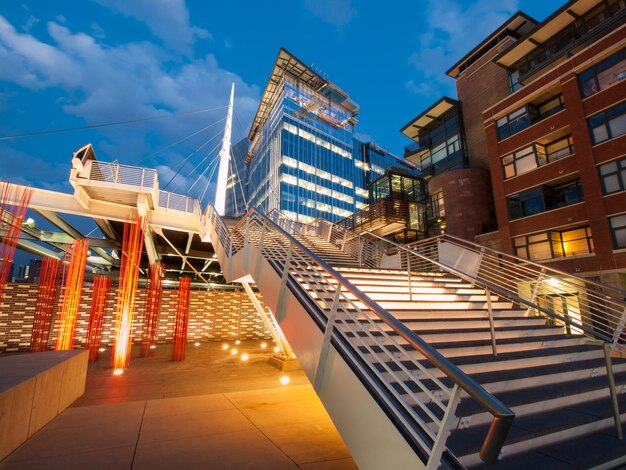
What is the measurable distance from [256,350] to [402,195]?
74.3 ft

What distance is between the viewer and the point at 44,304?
12234 millimetres

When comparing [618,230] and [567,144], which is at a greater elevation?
[567,144]

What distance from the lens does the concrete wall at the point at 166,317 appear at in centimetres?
1349

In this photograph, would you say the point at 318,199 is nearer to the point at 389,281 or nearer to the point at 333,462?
the point at 389,281

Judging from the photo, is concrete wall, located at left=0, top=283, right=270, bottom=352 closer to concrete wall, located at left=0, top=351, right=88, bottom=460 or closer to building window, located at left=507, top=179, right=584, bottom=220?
concrete wall, located at left=0, top=351, right=88, bottom=460

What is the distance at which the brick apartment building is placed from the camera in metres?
17.1

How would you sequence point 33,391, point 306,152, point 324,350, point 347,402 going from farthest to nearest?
point 306,152 < point 33,391 < point 324,350 < point 347,402

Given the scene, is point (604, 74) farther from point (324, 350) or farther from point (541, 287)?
point (324, 350)

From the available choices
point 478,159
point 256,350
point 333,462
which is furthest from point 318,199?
point 333,462

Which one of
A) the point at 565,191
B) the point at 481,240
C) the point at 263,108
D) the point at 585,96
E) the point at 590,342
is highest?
the point at 263,108

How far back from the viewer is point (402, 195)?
31.8 meters

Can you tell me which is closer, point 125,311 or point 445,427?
point 445,427

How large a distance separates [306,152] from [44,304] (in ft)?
189

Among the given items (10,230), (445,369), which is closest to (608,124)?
(445,369)
